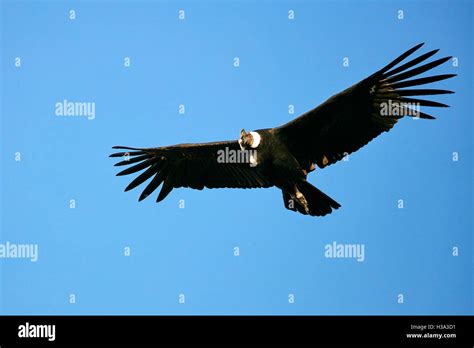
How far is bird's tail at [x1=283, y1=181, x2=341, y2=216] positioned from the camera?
1187 cm

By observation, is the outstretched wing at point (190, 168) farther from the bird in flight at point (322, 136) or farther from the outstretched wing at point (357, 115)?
the outstretched wing at point (357, 115)

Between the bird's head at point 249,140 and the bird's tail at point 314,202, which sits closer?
the bird's tail at point 314,202

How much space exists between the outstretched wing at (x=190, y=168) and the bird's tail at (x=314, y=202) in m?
1.12

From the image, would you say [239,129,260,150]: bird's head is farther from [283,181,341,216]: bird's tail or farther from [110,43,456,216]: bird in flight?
[283,181,341,216]: bird's tail

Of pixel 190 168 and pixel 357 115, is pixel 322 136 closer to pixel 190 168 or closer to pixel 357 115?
pixel 357 115

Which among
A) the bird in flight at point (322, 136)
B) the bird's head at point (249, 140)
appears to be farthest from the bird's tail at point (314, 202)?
the bird's head at point (249, 140)

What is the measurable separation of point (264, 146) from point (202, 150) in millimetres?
1434

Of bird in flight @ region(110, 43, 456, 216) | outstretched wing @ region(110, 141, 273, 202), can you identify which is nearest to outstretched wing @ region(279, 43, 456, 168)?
bird in flight @ region(110, 43, 456, 216)

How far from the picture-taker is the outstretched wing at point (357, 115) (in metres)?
11.5

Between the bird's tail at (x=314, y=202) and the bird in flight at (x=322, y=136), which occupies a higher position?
the bird in flight at (x=322, y=136)

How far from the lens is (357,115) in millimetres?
11992
